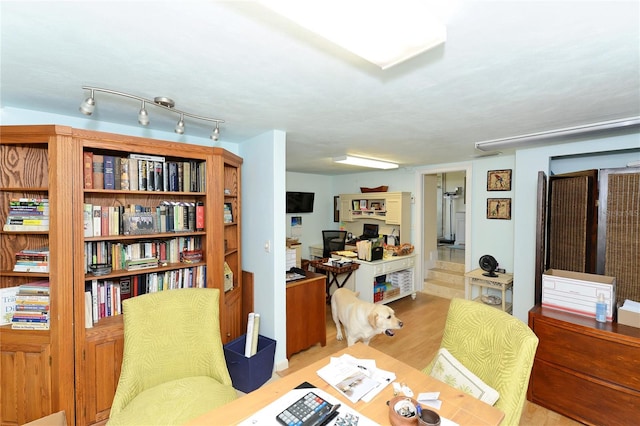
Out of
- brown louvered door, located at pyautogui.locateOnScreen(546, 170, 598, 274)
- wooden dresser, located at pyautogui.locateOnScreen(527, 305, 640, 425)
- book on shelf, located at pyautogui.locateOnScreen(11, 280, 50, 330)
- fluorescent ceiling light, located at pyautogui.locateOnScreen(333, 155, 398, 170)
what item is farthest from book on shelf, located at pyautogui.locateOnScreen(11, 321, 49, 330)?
brown louvered door, located at pyautogui.locateOnScreen(546, 170, 598, 274)

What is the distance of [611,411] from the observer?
1964 mm

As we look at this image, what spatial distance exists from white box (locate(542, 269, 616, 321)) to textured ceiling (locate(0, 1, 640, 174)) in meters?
1.34

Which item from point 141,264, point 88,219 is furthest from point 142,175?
point 141,264

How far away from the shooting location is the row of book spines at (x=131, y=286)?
2.11 metres

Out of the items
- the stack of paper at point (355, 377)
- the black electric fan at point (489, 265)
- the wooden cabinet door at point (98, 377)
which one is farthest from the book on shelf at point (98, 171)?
the black electric fan at point (489, 265)

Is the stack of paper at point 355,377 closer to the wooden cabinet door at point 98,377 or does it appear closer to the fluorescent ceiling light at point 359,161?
the wooden cabinet door at point 98,377

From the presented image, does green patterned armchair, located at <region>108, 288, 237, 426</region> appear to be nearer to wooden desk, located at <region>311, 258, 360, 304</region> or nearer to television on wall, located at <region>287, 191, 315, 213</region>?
wooden desk, located at <region>311, 258, 360, 304</region>

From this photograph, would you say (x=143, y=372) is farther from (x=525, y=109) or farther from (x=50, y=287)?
(x=525, y=109)

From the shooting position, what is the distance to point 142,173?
7.47ft

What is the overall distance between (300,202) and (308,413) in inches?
184

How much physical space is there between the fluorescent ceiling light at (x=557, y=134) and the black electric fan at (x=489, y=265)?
63.9 inches

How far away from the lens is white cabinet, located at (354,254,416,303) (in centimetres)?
408

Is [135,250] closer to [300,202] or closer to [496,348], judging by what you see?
[496,348]

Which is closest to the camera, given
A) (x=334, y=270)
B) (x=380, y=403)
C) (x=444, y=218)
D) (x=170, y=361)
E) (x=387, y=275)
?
(x=380, y=403)
